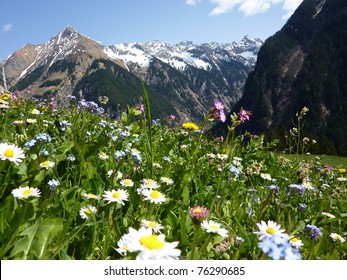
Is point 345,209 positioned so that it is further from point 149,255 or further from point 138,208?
point 149,255

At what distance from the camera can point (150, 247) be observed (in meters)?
1.43

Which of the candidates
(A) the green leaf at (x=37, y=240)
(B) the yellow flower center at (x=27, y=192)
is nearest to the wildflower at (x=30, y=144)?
(B) the yellow flower center at (x=27, y=192)

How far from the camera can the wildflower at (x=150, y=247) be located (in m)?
1.38

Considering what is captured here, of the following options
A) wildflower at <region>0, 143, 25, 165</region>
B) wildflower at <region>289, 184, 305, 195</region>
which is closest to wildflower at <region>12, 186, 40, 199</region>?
wildflower at <region>0, 143, 25, 165</region>

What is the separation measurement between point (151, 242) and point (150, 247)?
0.04m

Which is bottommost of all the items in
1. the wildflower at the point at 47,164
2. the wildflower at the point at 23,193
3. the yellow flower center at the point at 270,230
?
the yellow flower center at the point at 270,230

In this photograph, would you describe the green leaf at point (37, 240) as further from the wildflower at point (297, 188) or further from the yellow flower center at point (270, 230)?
the wildflower at point (297, 188)

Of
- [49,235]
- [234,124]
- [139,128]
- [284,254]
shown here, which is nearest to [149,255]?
[284,254]

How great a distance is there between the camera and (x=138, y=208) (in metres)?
3.06

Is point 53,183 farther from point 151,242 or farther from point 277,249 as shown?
point 277,249

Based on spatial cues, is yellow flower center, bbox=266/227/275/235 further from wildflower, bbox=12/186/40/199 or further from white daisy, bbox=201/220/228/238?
wildflower, bbox=12/186/40/199

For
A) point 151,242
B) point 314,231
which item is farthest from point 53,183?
point 314,231

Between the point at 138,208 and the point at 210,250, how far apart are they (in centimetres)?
70

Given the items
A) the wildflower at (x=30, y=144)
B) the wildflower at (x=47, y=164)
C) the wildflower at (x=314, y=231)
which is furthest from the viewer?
the wildflower at (x=30, y=144)
